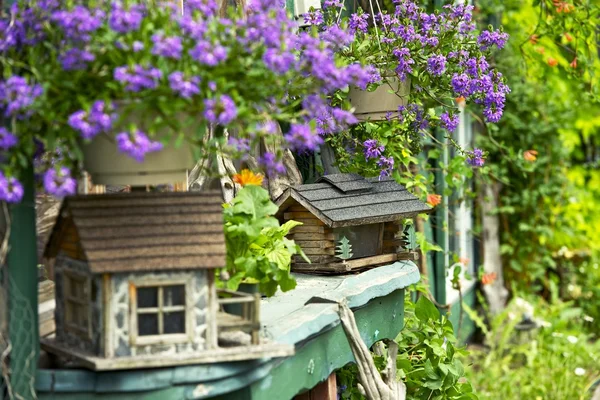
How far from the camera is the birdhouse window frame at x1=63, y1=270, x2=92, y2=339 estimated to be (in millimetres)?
2658

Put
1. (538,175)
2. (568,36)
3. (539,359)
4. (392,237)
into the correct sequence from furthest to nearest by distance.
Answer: (538,175)
(539,359)
(568,36)
(392,237)

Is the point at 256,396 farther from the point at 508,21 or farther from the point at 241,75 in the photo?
the point at 508,21

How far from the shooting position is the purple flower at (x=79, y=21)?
7.62 feet

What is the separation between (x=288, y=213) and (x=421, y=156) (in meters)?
2.79

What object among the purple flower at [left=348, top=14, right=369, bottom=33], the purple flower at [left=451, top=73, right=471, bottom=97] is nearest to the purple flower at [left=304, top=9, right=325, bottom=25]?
the purple flower at [left=348, top=14, right=369, bottom=33]

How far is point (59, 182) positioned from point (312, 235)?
186 cm

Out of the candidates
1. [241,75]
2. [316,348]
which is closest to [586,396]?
[316,348]

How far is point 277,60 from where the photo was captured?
8.17 ft

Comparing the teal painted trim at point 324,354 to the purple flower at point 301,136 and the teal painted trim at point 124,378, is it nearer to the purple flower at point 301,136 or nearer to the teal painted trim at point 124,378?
the teal painted trim at point 124,378

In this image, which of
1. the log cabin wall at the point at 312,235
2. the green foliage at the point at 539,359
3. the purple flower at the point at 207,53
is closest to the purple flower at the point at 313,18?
the log cabin wall at the point at 312,235

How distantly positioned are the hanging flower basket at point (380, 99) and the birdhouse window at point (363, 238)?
556 millimetres

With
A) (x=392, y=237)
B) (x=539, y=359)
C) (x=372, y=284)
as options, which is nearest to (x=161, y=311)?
(x=372, y=284)

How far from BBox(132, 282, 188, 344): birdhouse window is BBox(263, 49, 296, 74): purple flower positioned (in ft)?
2.19

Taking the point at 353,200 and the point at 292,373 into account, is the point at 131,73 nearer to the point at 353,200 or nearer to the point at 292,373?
the point at 292,373
